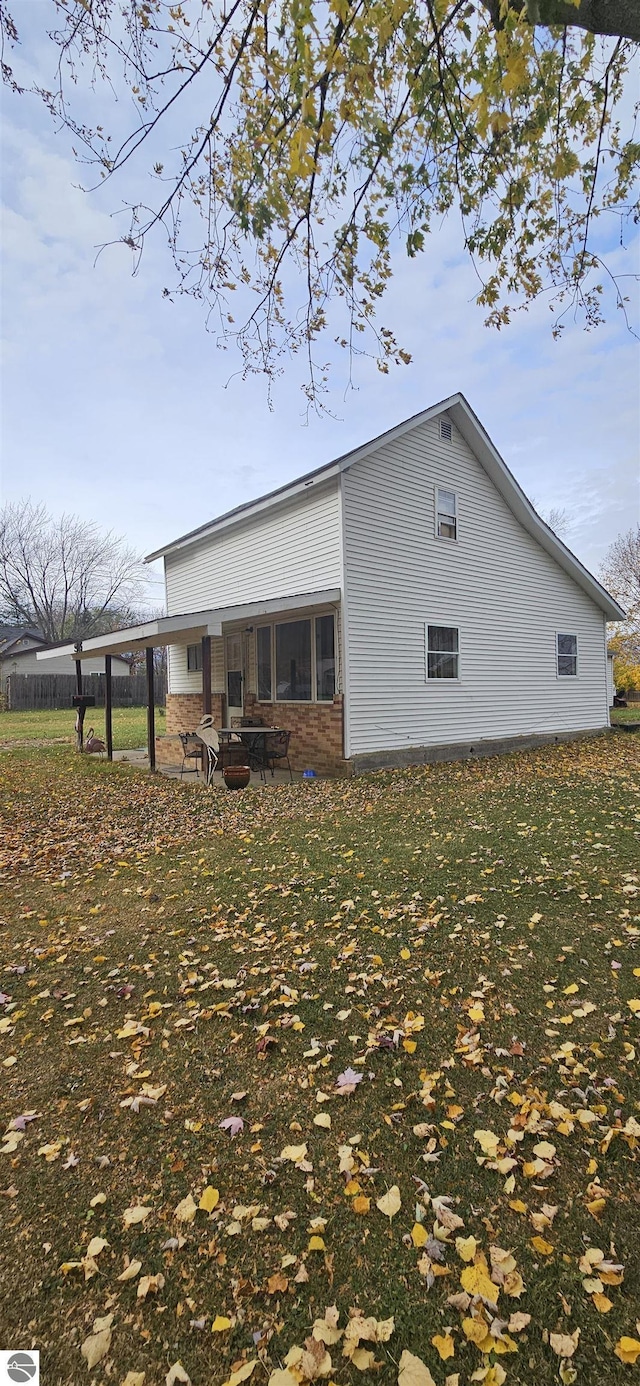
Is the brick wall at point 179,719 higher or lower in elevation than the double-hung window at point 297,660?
lower

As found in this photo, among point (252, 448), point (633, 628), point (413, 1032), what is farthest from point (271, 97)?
point (633, 628)

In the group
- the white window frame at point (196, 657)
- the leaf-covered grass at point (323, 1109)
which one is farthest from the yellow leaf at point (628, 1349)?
the white window frame at point (196, 657)

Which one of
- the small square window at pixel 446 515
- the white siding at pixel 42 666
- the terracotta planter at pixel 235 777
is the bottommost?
the terracotta planter at pixel 235 777

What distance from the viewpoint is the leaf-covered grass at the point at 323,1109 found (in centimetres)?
177

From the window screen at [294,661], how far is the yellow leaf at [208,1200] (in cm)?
956

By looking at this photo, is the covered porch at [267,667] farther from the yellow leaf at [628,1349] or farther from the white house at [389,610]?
the yellow leaf at [628,1349]

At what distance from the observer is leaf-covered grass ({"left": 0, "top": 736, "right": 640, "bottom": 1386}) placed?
177 cm

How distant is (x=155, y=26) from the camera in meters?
3.80

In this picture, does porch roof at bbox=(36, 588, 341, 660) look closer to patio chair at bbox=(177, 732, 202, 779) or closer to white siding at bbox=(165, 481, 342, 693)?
white siding at bbox=(165, 481, 342, 693)

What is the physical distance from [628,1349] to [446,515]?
509 inches

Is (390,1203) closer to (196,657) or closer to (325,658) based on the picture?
(325,658)

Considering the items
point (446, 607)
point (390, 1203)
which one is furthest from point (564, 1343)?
point (446, 607)

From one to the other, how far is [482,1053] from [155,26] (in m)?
6.43

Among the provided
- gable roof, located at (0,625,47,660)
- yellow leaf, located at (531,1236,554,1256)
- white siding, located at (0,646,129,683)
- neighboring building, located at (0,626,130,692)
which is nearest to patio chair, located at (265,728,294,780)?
yellow leaf, located at (531,1236,554,1256)
